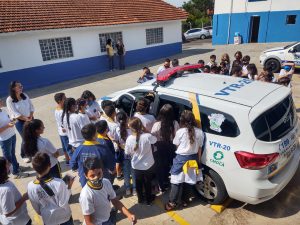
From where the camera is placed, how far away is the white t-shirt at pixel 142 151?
3748mm

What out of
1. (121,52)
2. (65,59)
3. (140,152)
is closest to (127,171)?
(140,152)

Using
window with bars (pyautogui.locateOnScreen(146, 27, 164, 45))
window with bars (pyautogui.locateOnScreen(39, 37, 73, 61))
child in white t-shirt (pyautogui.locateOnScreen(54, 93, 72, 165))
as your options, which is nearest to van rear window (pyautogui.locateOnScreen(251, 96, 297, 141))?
child in white t-shirt (pyautogui.locateOnScreen(54, 93, 72, 165))

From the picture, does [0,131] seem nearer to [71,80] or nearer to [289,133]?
[289,133]

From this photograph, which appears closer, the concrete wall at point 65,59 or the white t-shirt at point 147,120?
the white t-shirt at point 147,120

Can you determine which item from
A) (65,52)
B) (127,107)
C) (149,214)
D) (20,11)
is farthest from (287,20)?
(149,214)

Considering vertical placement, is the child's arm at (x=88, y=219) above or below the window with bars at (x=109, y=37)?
below

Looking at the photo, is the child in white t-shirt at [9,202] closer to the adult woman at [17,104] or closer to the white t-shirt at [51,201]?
the white t-shirt at [51,201]

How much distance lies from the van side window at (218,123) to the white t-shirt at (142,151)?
0.79 m

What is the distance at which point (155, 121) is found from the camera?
420cm

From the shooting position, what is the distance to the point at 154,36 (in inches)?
723

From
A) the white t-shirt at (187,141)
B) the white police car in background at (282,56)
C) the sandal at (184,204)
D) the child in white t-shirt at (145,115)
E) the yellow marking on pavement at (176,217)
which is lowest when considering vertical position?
the yellow marking on pavement at (176,217)

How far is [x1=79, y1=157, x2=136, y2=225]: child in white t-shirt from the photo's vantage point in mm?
2465

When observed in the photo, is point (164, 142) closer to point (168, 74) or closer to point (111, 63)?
point (168, 74)

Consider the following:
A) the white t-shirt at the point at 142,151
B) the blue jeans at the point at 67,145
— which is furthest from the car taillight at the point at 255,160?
the blue jeans at the point at 67,145
